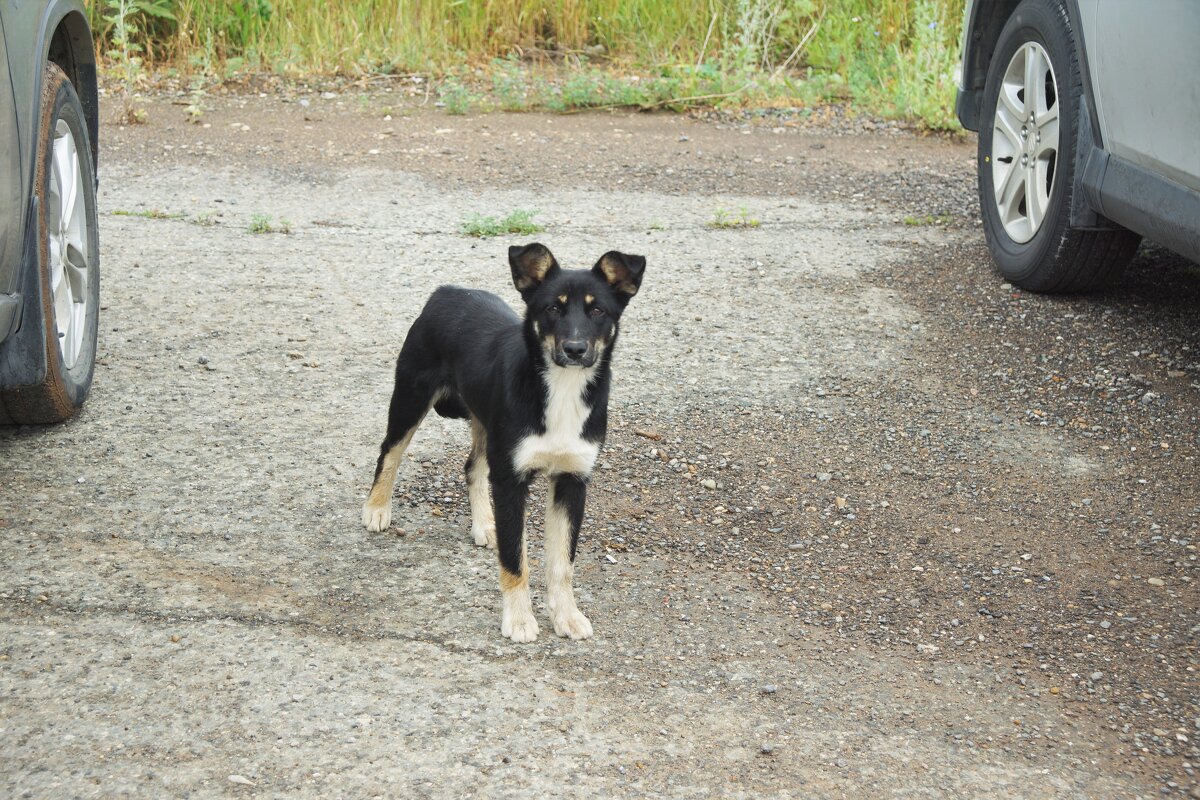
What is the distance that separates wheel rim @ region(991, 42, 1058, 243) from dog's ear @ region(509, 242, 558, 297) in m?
3.07

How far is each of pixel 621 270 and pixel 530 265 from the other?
0.86 ft

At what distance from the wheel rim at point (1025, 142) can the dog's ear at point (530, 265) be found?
3.07 metres

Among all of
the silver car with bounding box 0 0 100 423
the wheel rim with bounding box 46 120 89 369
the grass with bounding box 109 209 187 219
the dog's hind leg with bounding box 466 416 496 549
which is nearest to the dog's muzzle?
the dog's hind leg with bounding box 466 416 496 549

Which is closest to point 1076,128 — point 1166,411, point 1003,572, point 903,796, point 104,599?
point 1166,411

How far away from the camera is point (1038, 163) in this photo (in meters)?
6.04

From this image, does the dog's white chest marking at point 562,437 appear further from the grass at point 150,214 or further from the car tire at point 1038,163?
the grass at point 150,214

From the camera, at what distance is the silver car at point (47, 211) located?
12.9 ft

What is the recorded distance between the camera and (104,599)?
3.69 metres

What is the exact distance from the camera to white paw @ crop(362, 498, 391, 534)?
4.21 meters

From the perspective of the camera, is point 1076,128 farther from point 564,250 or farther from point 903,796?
point 903,796

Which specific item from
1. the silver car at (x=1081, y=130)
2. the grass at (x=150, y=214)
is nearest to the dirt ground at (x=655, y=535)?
the grass at (x=150, y=214)

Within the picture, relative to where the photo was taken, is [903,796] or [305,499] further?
[305,499]

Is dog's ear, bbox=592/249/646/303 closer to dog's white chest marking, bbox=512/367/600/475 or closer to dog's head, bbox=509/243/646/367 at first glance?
dog's head, bbox=509/243/646/367

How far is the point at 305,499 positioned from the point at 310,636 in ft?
2.95
